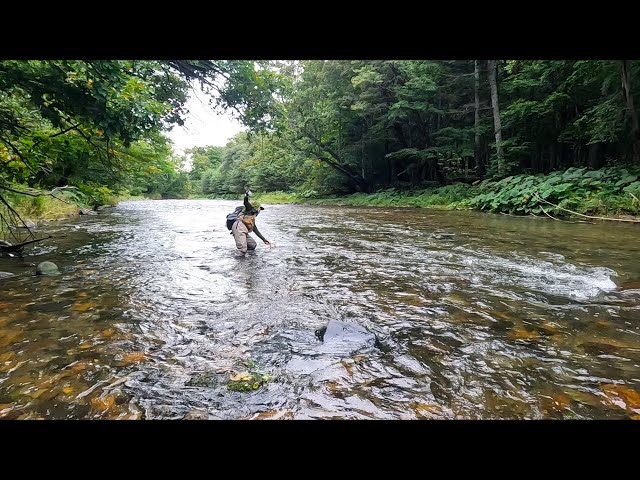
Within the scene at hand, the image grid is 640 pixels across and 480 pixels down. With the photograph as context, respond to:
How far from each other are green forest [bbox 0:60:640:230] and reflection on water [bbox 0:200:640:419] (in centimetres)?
236

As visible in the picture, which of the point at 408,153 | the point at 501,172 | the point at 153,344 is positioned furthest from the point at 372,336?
the point at 408,153

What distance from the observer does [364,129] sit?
29625 mm

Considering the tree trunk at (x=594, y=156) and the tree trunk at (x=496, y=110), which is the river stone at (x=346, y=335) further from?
the tree trunk at (x=594, y=156)

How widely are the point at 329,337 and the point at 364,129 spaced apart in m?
28.0

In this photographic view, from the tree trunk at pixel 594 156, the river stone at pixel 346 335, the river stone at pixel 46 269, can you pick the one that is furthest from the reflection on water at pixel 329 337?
the tree trunk at pixel 594 156

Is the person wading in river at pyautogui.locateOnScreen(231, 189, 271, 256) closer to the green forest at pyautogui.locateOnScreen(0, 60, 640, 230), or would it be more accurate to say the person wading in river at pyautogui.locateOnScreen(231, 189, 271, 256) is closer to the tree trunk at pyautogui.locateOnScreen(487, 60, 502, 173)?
the green forest at pyautogui.locateOnScreen(0, 60, 640, 230)

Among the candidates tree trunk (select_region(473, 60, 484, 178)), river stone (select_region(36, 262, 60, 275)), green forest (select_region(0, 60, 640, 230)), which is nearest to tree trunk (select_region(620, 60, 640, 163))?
green forest (select_region(0, 60, 640, 230))

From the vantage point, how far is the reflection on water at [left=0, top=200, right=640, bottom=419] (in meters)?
2.48

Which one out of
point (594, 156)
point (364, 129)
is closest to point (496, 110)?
point (594, 156)

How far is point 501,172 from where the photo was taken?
19547 mm

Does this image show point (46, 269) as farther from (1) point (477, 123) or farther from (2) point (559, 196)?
(1) point (477, 123)

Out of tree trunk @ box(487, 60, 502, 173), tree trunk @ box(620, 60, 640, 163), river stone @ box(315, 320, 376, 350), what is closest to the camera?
river stone @ box(315, 320, 376, 350)
